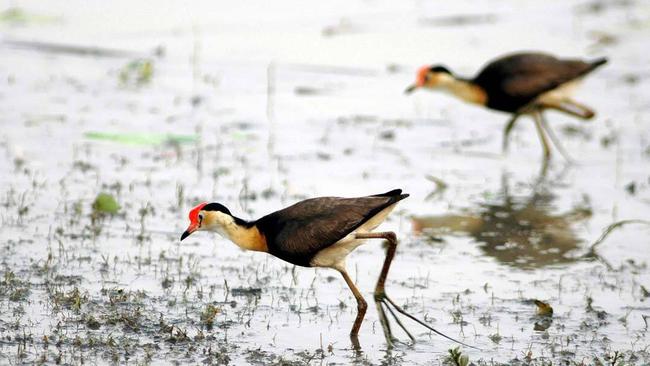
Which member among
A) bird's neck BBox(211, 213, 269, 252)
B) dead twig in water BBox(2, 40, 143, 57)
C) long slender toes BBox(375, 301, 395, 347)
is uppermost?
dead twig in water BBox(2, 40, 143, 57)

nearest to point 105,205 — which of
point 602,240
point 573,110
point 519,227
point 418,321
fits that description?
point 418,321

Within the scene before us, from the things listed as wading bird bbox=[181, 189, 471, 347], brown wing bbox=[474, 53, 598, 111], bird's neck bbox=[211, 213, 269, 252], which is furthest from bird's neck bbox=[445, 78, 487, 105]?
bird's neck bbox=[211, 213, 269, 252]

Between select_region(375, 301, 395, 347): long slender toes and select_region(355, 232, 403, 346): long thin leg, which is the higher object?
select_region(355, 232, 403, 346): long thin leg

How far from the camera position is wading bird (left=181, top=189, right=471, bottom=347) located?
23.5ft

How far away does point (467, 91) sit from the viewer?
12.1 metres

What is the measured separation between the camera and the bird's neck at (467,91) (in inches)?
474

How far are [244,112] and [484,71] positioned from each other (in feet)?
8.22

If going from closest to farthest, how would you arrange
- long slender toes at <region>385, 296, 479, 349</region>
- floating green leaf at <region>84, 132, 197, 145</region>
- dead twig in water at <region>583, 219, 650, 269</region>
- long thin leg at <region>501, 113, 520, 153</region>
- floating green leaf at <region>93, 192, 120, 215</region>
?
1. long slender toes at <region>385, 296, 479, 349</region>
2. dead twig in water at <region>583, 219, 650, 269</region>
3. floating green leaf at <region>93, 192, 120, 215</region>
4. floating green leaf at <region>84, 132, 197, 145</region>
5. long thin leg at <region>501, 113, 520, 153</region>

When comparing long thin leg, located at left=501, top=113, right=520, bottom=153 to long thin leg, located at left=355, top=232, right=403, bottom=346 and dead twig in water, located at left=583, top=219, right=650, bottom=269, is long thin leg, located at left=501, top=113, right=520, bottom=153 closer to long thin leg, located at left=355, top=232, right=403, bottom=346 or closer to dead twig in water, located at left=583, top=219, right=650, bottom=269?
dead twig in water, located at left=583, top=219, right=650, bottom=269

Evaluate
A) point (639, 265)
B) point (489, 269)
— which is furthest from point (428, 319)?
point (639, 265)

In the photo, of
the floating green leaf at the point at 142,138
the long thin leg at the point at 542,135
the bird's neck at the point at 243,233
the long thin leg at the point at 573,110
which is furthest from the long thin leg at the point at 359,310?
the long thin leg at the point at 573,110

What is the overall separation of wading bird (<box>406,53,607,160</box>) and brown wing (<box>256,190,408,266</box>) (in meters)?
4.60

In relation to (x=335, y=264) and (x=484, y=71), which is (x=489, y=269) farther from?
(x=484, y=71)

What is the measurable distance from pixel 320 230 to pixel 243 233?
0.50 meters
